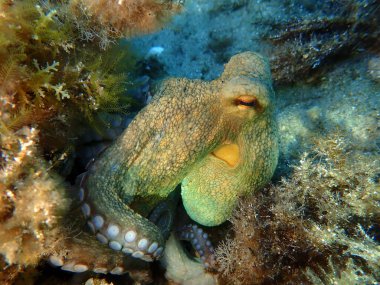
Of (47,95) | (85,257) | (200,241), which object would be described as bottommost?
(85,257)

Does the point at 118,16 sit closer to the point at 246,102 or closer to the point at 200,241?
the point at 246,102

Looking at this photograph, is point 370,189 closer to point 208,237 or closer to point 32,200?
point 208,237

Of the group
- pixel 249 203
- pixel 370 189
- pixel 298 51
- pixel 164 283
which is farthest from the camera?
pixel 298 51

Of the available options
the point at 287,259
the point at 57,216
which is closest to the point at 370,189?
the point at 287,259

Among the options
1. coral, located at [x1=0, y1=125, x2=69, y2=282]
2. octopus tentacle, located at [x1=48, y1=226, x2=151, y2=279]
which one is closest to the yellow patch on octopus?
octopus tentacle, located at [x1=48, y1=226, x2=151, y2=279]

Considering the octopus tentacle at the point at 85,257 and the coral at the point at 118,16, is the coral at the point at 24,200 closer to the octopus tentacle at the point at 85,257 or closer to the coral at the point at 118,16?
the octopus tentacle at the point at 85,257

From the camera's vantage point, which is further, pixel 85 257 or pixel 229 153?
pixel 229 153

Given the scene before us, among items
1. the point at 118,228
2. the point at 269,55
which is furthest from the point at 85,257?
the point at 269,55
